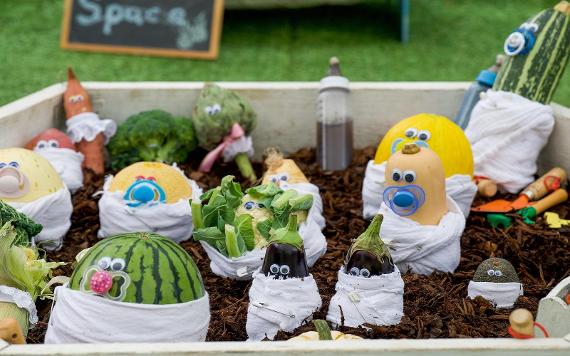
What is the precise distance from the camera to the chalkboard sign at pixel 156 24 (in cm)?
615

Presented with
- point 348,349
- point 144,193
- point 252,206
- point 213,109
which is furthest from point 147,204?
point 348,349

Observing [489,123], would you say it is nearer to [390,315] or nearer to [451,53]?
[390,315]

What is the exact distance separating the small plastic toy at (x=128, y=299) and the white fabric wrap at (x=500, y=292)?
83 centimetres

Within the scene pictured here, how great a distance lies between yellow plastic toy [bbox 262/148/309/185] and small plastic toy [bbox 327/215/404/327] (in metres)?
0.90

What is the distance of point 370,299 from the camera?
277 centimetres

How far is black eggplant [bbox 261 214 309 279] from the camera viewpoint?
2.71m

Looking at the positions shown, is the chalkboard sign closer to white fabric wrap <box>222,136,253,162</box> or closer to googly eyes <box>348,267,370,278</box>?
white fabric wrap <box>222,136,253,162</box>

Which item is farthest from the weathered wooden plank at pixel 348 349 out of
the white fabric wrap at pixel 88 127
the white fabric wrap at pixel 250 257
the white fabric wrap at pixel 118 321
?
the white fabric wrap at pixel 88 127

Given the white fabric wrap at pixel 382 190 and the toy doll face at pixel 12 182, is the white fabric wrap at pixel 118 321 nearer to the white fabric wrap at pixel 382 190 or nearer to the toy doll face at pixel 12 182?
the toy doll face at pixel 12 182

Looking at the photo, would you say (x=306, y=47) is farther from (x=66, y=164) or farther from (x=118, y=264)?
(x=118, y=264)

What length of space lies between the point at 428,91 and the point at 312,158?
1.79ft

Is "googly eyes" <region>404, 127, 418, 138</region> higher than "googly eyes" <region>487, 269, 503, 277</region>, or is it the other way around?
"googly eyes" <region>404, 127, 418, 138</region>

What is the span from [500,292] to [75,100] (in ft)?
6.66

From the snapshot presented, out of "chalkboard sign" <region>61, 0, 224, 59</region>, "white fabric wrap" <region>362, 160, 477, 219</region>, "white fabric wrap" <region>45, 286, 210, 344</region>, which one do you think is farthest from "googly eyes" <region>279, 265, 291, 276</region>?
"chalkboard sign" <region>61, 0, 224, 59</region>
